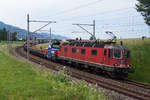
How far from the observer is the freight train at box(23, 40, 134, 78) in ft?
61.6

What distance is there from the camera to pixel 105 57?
1950cm

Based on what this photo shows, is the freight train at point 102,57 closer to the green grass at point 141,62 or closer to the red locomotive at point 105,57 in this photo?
the red locomotive at point 105,57

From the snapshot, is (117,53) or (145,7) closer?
(117,53)

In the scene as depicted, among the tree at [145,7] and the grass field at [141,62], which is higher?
the tree at [145,7]

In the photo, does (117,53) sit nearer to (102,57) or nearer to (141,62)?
(102,57)

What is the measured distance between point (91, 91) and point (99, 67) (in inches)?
430

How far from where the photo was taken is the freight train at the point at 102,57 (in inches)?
739

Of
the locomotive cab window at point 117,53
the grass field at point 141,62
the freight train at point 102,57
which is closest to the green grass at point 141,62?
the grass field at point 141,62

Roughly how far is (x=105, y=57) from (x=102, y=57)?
481 millimetres

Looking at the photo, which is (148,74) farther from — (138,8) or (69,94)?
(69,94)

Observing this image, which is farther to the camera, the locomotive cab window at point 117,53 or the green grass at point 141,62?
the green grass at point 141,62

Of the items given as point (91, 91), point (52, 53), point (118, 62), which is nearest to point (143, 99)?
point (91, 91)

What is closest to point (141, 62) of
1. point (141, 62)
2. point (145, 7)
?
point (141, 62)

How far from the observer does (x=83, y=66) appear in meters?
24.5
